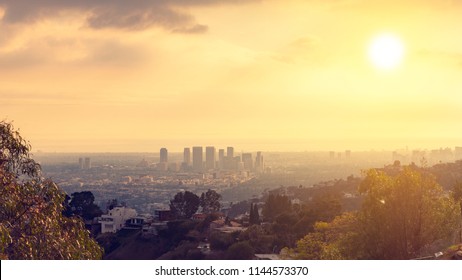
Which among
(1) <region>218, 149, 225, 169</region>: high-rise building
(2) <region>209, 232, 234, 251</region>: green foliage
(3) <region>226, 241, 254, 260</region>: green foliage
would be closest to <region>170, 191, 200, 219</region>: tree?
(2) <region>209, 232, 234, 251</region>: green foliage

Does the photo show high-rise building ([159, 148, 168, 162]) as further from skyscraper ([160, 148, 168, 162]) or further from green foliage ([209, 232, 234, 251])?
green foliage ([209, 232, 234, 251])

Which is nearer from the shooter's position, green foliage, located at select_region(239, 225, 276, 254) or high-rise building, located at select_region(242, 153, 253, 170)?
green foliage, located at select_region(239, 225, 276, 254)

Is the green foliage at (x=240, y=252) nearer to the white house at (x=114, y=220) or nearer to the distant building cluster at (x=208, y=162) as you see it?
the white house at (x=114, y=220)

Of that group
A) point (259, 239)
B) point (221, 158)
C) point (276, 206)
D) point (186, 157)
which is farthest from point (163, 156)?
point (259, 239)

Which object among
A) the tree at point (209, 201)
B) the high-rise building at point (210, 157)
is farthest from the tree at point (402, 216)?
the high-rise building at point (210, 157)

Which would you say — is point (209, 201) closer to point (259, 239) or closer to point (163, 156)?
point (259, 239)
